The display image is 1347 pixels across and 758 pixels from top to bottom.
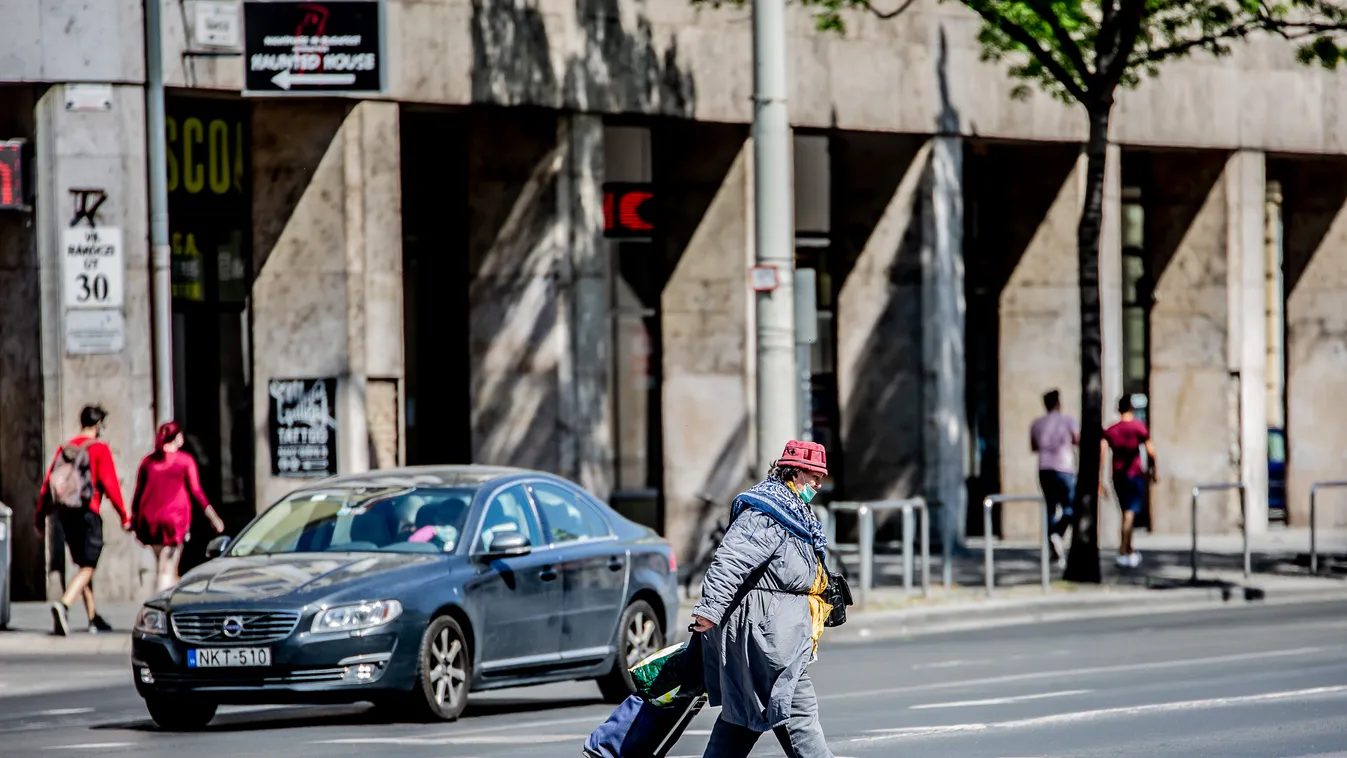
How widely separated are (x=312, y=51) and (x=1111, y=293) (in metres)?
11.6

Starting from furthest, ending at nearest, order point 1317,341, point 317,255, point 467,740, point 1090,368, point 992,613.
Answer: point 1317,341 < point 317,255 < point 1090,368 < point 992,613 < point 467,740

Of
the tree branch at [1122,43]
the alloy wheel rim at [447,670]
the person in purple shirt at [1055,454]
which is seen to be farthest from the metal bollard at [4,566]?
the person in purple shirt at [1055,454]

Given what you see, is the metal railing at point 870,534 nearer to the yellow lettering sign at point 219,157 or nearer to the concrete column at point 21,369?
the yellow lettering sign at point 219,157

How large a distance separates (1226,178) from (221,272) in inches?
552

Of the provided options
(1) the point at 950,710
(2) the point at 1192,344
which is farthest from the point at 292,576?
(2) the point at 1192,344

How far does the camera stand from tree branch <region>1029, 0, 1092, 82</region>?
2164cm

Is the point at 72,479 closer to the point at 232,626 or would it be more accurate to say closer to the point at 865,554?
the point at 865,554

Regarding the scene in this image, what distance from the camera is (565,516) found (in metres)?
14.4

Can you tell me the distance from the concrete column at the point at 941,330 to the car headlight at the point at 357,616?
15.7 m

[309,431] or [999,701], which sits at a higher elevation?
[309,431]

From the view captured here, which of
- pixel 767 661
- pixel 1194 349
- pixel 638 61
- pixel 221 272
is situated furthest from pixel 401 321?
pixel 767 661

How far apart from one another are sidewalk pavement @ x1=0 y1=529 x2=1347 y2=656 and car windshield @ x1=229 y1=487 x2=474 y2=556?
16.6 ft

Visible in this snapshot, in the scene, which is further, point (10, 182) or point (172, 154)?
point (172, 154)

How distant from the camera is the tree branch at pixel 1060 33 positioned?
21641 millimetres
